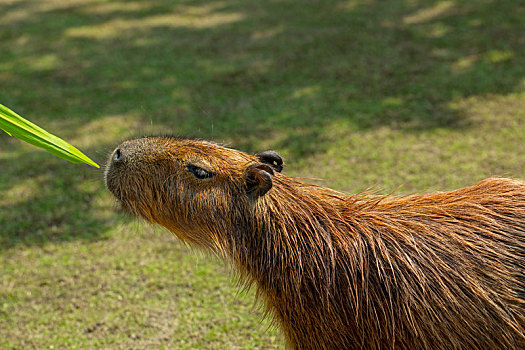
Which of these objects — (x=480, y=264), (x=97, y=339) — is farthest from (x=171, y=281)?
(x=480, y=264)

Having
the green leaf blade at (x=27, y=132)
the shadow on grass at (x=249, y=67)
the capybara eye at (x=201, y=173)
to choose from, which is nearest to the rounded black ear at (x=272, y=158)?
the capybara eye at (x=201, y=173)

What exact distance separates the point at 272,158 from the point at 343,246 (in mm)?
480

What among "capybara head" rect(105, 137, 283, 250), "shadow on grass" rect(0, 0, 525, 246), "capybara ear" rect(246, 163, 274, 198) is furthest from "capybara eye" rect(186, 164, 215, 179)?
"shadow on grass" rect(0, 0, 525, 246)

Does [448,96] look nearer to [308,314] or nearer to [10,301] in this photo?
[308,314]

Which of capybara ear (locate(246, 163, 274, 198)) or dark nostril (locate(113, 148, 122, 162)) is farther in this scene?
dark nostril (locate(113, 148, 122, 162))

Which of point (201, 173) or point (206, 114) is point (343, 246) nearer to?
point (201, 173)

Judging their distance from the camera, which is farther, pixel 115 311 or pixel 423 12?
pixel 423 12

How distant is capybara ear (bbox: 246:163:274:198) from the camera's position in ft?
6.72

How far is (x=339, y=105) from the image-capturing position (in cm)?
544

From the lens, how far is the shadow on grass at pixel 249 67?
5.06 metres

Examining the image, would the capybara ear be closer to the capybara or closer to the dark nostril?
the capybara

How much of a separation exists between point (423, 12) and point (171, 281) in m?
5.68

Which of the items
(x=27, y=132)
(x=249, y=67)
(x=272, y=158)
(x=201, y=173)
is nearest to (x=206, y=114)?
(x=249, y=67)

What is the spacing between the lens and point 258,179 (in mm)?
2074
